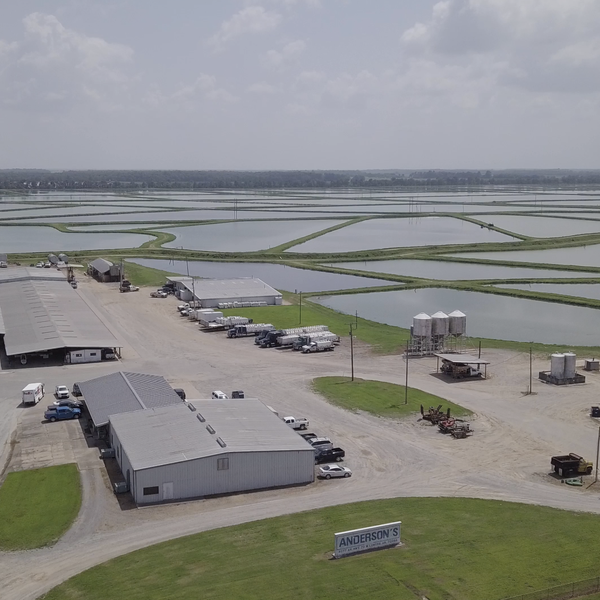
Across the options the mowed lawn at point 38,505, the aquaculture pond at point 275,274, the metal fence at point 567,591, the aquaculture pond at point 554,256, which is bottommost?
the mowed lawn at point 38,505

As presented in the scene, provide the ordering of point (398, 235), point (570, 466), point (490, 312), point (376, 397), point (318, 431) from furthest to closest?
point (398, 235)
point (490, 312)
point (376, 397)
point (318, 431)
point (570, 466)

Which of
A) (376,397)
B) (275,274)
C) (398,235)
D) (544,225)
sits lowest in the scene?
(376,397)

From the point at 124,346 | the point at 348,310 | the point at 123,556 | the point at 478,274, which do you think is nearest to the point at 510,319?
the point at 348,310

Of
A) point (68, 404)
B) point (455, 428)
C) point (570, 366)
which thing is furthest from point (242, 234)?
point (455, 428)

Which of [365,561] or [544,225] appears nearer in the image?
[365,561]

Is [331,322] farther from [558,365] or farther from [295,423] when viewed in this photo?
[295,423]

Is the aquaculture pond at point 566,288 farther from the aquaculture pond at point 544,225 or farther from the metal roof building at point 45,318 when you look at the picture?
the aquaculture pond at point 544,225

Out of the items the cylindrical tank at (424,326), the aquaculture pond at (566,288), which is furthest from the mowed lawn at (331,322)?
the aquaculture pond at (566,288)
